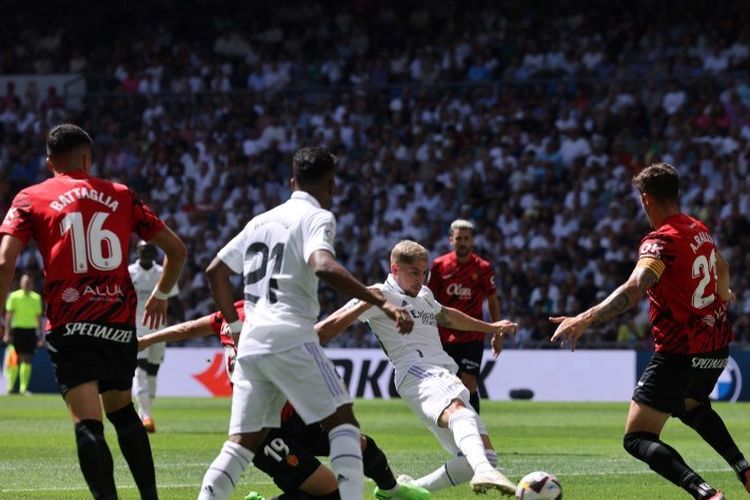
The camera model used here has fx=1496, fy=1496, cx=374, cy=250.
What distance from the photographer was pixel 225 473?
812cm

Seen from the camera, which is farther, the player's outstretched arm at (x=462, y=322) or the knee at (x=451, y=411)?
the player's outstretched arm at (x=462, y=322)

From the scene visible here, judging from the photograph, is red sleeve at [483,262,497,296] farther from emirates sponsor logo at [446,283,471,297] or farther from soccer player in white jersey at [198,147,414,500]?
soccer player in white jersey at [198,147,414,500]

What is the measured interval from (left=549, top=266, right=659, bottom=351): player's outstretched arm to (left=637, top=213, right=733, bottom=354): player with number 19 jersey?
0.29m

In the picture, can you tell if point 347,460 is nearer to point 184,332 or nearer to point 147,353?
point 184,332

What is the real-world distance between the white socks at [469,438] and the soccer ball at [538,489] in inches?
9.9

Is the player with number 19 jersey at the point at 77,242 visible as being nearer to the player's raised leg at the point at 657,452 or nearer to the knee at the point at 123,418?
the knee at the point at 123,418

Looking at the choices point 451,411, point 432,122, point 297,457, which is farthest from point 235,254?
point 432,122

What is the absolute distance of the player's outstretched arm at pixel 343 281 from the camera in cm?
781

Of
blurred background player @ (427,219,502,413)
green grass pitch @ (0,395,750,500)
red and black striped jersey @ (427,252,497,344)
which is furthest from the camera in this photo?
red and black striped jersey @ (427,252,497,344)

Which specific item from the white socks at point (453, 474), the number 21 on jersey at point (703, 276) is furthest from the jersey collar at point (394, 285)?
the number 21 on jersey at point (703, 276)

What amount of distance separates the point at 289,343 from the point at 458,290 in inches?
364

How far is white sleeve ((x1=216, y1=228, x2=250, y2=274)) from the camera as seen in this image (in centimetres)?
834

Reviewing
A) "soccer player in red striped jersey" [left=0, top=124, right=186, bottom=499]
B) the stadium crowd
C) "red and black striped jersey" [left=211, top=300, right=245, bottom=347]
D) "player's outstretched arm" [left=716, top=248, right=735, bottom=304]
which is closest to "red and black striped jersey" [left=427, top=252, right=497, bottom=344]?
"player's outstretched arm" [left=716, top=248, right=735, bottom=304]

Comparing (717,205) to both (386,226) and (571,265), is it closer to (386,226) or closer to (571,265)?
(571,265)
